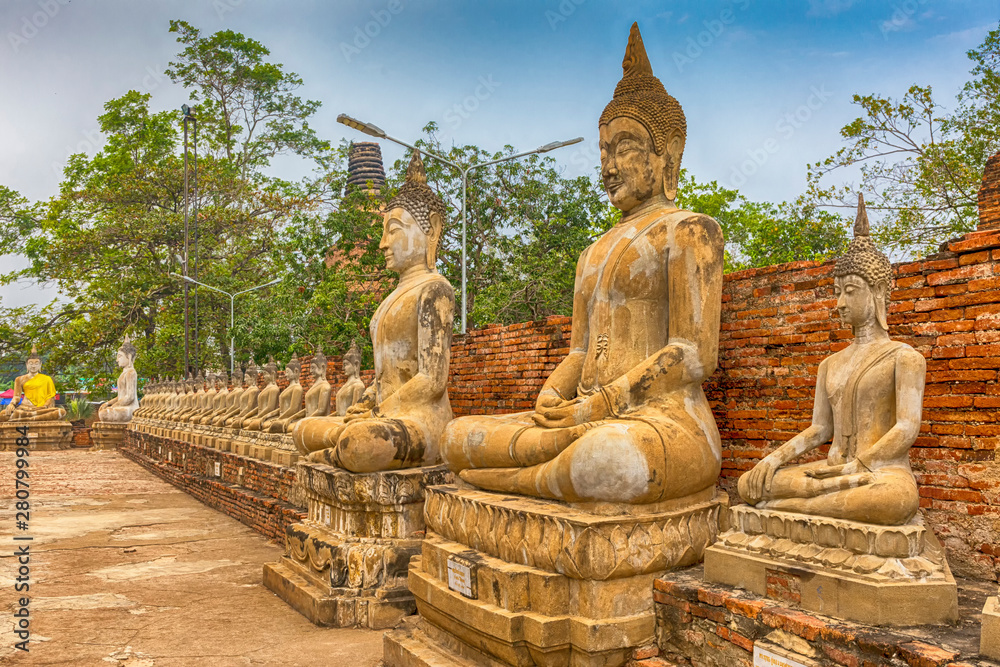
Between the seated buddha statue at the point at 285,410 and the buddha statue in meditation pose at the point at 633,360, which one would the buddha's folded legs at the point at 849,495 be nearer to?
the buddha statue in meditation pose at the point at 633,360

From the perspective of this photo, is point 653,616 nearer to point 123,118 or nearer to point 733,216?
point 733,216

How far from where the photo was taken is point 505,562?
12.9 feet

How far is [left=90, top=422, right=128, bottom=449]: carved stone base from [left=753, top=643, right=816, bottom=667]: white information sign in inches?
916

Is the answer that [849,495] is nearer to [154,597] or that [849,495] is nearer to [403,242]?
[403,242]

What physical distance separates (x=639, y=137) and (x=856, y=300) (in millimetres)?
1533

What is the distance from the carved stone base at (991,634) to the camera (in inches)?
97.3

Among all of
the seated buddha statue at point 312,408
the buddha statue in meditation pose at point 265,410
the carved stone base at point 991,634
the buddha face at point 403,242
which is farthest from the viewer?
the buddha statue in meditation pose at point 265,410

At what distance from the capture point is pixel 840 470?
10.6 feet

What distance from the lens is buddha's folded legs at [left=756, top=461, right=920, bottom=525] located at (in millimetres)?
2965

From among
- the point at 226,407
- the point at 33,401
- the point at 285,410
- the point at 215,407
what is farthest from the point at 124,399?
the point at 285,410

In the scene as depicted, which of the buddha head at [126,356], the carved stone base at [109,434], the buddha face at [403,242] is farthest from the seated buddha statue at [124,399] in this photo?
the buddha face at [403,242]

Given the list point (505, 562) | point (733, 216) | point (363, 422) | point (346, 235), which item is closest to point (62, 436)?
point (346, 235)

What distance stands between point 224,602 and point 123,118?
29029 millimetres

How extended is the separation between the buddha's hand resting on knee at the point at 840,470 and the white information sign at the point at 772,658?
2.19 feet
